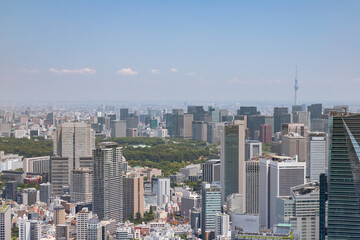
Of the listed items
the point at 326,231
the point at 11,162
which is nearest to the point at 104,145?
the point at 11,162

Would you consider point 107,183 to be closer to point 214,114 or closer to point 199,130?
point 199,130

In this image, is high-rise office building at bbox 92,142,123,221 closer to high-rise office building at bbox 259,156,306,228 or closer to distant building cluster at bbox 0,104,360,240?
distant building cluster at bbox 0,104,360,240

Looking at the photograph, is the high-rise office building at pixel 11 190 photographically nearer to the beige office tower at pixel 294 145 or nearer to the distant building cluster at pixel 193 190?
the distant building cluster at pixel 193 190

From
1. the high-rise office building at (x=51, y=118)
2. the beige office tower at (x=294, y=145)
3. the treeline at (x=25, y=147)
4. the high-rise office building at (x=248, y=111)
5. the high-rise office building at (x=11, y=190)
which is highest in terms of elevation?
the high-rise office building at (x=248, y=111)

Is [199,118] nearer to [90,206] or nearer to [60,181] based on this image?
[60,181]

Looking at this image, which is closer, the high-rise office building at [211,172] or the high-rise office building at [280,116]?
the high-rise office building at [211,172]

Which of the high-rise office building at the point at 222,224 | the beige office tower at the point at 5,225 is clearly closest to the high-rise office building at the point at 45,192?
the beige office tower at the point at 5,225

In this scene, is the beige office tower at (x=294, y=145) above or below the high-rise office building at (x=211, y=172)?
above
